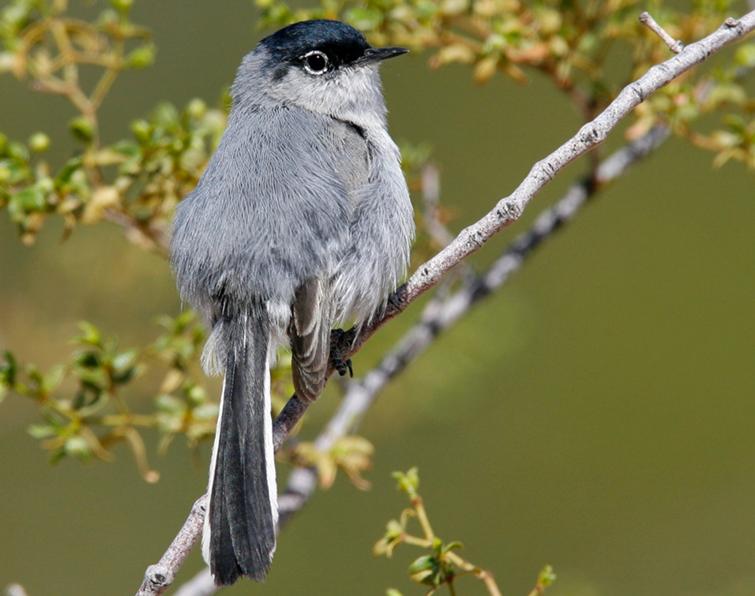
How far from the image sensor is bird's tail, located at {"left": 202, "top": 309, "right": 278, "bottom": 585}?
6.09 ft

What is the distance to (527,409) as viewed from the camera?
13.3 feet

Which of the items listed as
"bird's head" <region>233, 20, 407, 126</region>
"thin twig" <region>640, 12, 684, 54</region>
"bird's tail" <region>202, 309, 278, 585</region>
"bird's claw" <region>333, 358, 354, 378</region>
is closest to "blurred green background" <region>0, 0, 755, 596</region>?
"bird's head" <region>233, 20, 407, 126</region>

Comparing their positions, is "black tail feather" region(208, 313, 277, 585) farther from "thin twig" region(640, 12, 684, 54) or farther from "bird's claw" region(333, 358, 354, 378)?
"thin twig" region(640, 12, 684, 54)

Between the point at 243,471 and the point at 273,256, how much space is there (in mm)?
445

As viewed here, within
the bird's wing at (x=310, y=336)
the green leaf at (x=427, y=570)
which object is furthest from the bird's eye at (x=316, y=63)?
the green leaf at (x=427, y=570)

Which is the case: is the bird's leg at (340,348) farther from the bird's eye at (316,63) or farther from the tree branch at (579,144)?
the bird's eye at (316,63)

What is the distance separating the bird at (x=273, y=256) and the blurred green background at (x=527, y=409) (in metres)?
0.83

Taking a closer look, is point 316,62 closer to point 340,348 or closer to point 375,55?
point 375,55

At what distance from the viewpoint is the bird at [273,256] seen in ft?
6.54

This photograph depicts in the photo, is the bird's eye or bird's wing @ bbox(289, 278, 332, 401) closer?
bird's wing @ bbox(289, 278, 332, 401)

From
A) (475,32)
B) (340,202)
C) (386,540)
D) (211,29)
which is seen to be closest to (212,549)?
(386,540)

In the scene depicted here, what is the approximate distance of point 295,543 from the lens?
3.97m

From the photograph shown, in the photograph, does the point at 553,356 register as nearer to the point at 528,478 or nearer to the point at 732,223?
the point at 528,478

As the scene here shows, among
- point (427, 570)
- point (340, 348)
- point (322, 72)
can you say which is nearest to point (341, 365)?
point (340, 348)
